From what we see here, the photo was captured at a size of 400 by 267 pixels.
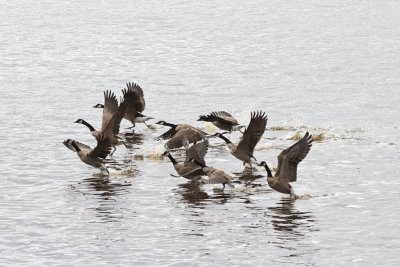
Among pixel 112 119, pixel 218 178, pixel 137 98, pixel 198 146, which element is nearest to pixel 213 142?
pixel 137 98

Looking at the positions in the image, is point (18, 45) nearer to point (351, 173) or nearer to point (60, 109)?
point (60, 109)

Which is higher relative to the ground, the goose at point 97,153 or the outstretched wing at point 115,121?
the outstretched wing at point 115,121

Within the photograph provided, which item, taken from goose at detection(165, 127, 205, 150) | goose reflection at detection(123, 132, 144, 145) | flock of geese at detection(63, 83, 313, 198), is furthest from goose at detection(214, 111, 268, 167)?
goose reflection at detection(123, 132, 144, 145)

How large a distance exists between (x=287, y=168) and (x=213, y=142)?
749cm

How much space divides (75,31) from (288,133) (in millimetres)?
35605

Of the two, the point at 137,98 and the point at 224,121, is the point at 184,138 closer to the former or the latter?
the point at 224,121

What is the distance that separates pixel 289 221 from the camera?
70.8 feet

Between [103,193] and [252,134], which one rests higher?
[252,134]

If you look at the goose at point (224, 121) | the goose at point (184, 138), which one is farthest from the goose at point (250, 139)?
the goose at point (224, 121)

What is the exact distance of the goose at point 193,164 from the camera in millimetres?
24984

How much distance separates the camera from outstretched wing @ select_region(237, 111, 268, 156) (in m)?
26.0

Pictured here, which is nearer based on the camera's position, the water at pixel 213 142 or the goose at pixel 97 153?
the water at pixel 213 142

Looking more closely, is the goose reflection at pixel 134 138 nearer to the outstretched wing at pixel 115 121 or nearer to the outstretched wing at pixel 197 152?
the outstretched wing at pixel 115 121

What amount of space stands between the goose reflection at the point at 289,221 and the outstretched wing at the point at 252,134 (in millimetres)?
3342
